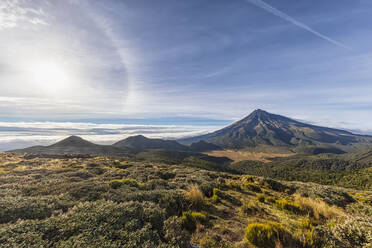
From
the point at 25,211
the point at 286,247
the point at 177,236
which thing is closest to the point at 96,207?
A: the point at 25,211

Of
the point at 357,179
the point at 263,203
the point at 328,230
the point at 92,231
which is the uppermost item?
the point at 92,231

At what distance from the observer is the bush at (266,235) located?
14.0 feet

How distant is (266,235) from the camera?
4.42 metres

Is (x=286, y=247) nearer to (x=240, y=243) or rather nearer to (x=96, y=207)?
(x=240, y=243)

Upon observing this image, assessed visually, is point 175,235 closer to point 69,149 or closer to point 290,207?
point 290,207

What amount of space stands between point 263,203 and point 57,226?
30.9 ft

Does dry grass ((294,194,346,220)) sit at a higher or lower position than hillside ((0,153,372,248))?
lower

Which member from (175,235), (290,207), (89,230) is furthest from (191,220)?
(290,207)

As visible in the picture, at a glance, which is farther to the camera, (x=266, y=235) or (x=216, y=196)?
(x=216, y=196)

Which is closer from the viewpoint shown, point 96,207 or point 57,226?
point 57,226

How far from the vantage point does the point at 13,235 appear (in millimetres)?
3383

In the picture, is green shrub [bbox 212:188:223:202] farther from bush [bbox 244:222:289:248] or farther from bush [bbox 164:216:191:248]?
bush [bbox 164:216:191:248]

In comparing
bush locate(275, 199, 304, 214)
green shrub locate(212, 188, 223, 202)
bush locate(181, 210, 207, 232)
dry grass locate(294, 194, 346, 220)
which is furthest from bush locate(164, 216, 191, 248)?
dry grass locate(294, 194, 346, 220)

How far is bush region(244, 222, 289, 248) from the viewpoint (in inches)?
169
